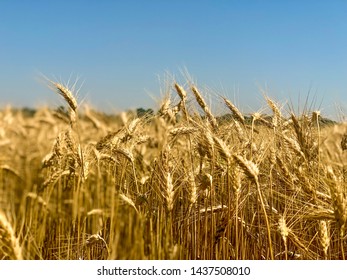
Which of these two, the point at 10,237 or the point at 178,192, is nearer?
the point at 10,237

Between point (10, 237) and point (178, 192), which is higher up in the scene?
point (178, 192)

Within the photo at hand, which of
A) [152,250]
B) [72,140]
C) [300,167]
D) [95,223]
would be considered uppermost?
[72,140]

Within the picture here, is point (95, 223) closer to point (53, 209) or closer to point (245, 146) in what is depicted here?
point (53, 209)

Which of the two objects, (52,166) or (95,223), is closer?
(95,223)

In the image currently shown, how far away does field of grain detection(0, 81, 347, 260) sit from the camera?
249cm

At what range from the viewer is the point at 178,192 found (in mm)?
3072

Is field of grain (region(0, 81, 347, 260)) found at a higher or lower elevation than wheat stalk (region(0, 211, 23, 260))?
higher

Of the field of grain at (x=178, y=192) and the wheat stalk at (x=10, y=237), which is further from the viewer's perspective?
the field of grain at (x=178, y=192)

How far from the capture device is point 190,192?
2684 mm

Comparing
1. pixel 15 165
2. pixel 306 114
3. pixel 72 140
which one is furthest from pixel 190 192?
pixel 15 165

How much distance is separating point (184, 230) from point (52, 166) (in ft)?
2.83

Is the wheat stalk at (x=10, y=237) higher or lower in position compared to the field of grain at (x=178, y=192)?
lower

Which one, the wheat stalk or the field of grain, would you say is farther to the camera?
the field of grain

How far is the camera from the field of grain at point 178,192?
249 centimetres
